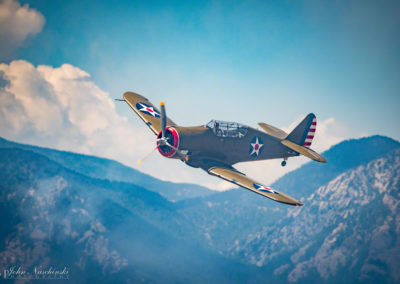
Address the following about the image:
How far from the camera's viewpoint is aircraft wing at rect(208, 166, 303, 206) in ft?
55.2

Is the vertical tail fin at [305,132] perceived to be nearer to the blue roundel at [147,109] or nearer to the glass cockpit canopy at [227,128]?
the glass cockpit canopy at [227,128]

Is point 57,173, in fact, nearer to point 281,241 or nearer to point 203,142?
point 281,241

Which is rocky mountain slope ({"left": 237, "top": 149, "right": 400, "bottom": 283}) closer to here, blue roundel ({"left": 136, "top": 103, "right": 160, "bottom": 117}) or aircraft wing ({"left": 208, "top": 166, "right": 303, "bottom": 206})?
aircraft wing ({"left": 208, "top": 166, "right": 303, "bottom": 206})

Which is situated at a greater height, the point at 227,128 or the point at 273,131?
the point at 273,131

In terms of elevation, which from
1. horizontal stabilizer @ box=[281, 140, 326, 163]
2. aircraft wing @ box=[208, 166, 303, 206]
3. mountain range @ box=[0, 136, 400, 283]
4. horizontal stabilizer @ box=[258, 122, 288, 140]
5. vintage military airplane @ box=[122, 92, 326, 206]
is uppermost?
horizontal stabilizer @ box=[258, 122, 288, 140]

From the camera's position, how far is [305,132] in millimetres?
27844

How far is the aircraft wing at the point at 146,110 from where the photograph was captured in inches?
971

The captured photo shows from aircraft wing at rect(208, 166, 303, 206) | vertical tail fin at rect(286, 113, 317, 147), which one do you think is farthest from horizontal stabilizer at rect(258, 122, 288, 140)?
aircraft wing at rect(208, 166, 303, 206)

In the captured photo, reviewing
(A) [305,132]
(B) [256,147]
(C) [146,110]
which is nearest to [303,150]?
(A) [305,132]

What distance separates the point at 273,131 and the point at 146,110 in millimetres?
12543

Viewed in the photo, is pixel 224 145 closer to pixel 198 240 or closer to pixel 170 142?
pixel 170 142

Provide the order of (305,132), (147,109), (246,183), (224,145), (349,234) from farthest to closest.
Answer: (349,234) < (305,132) < (147,109) < (224,145) < (246,183)

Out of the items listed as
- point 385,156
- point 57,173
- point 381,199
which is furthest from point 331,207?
point 57,173

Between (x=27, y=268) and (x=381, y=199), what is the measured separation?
153 meters
